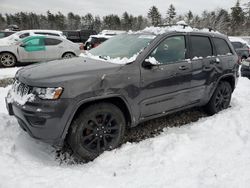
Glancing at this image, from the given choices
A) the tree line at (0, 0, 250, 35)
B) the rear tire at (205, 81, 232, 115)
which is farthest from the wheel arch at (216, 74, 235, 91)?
the tree line at (0, 0, 250, 35)

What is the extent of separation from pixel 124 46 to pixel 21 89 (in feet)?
5.93

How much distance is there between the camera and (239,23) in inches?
2116

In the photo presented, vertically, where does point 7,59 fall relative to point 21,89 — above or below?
below

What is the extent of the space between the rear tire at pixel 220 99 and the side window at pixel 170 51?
137 cm

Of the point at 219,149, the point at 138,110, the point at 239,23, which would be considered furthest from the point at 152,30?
the point at 239,23

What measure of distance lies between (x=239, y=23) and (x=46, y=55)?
50.2m

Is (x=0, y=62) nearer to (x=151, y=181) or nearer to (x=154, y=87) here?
(x=154, y=87)

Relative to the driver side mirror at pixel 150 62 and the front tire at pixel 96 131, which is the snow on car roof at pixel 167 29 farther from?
the front tire at pixel 96 131

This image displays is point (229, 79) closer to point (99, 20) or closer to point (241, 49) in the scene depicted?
point (241, 49)

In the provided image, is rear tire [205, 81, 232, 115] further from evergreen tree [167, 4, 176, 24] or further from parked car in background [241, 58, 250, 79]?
evergreen tree [167, 4, 176, 24]

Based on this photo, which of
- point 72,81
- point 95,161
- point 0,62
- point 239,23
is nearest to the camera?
point 72,81

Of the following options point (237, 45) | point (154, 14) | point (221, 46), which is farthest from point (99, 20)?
point (221, 46)

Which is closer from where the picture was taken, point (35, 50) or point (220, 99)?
point (220, 99)

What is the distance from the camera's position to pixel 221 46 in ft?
18.4
